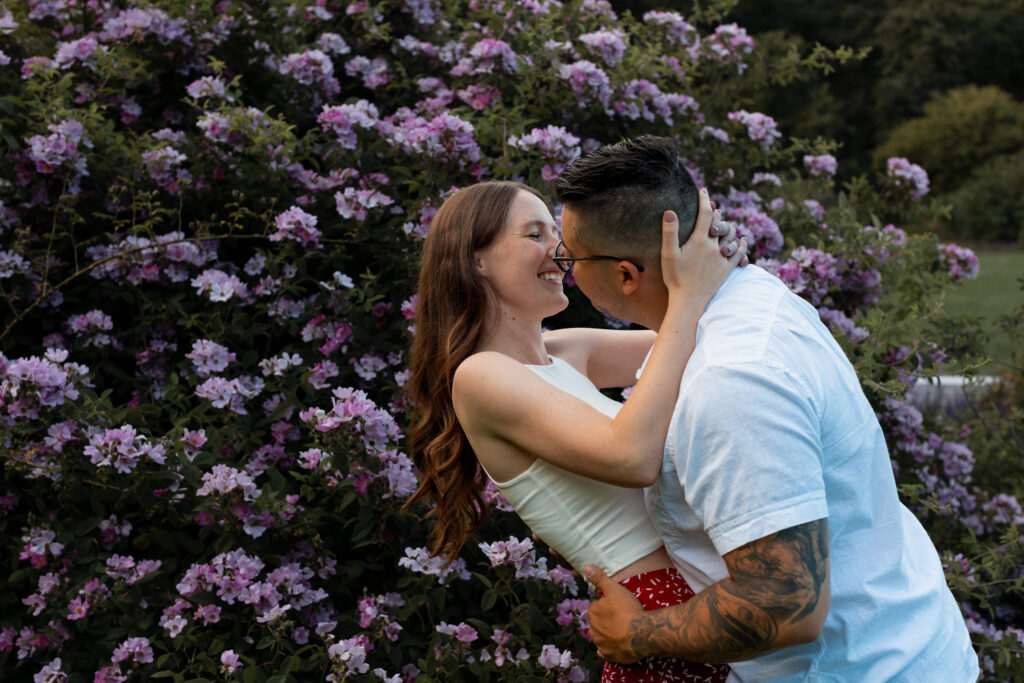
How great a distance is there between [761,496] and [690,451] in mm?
136

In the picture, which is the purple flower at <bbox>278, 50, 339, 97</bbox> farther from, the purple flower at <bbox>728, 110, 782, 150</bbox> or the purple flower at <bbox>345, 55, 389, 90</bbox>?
the purple flower at <bbox>728, 110, 782, 150</bbox>

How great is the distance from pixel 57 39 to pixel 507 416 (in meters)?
3.50

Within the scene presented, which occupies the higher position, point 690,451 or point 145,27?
point 690,451

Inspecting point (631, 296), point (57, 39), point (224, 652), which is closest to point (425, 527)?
point (224, 652)

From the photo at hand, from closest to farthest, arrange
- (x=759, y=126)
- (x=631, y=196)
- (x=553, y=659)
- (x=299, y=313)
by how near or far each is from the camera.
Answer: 1. (x=631, y=196)
2. (x=553, y=659)
3. (x=299, y=313)
4. (x=759, y=126)

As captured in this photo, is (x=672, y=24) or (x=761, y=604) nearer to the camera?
(x=761, y=604)

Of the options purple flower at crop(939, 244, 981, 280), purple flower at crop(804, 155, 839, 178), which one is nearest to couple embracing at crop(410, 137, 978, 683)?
purple flower at crop(939, 244, 981, 280)

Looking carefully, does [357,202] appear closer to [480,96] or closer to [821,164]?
[480,96]

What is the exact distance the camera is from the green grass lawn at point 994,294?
10405 millimetres

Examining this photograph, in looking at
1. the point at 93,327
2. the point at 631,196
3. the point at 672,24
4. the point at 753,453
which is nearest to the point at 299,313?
the point at 93,327

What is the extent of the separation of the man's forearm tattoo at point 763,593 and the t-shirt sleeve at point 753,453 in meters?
0.03

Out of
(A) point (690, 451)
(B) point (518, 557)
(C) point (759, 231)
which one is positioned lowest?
(B) point (518, 557)

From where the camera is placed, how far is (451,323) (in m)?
2.21

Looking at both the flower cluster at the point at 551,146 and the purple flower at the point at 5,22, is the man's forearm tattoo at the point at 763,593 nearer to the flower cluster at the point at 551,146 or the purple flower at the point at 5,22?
the flower cluster at the point at 551,146
